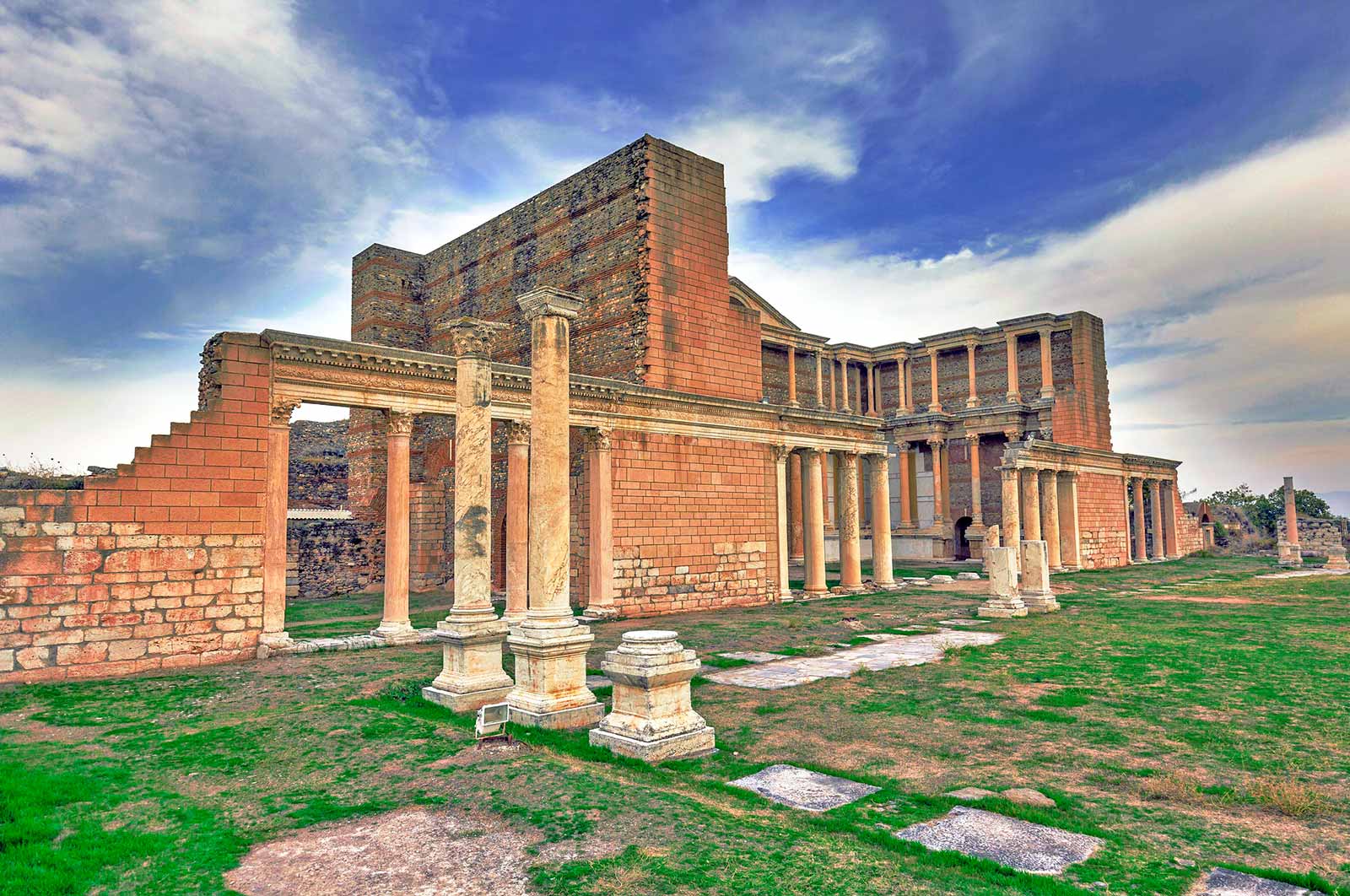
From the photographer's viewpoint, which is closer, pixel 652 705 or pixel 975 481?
pixel 652 705

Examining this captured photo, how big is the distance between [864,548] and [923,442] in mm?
6741

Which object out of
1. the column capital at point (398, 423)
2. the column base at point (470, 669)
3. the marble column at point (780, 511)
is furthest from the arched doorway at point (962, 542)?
the column base at point (470, 669)

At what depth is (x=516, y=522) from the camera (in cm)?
1619

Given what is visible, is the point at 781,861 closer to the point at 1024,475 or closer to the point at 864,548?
the point at 1024,475

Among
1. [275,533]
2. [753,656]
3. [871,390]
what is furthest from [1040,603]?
[871,390]

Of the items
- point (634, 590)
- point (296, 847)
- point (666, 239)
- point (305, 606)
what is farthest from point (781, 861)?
point (305, 606)

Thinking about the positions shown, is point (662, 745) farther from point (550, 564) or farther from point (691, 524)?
point (691, 524)

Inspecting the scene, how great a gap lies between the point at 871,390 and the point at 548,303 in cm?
3848

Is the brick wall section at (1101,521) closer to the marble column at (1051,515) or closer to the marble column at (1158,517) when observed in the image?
the marble column at (1051,515)

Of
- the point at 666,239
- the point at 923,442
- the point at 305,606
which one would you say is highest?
the point at 666,239

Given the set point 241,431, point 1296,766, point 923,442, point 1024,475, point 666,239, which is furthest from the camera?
point 923,442

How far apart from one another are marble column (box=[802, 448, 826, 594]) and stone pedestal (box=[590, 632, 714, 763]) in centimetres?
1648

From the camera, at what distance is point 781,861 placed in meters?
4.77

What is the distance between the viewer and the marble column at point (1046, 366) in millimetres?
38938
